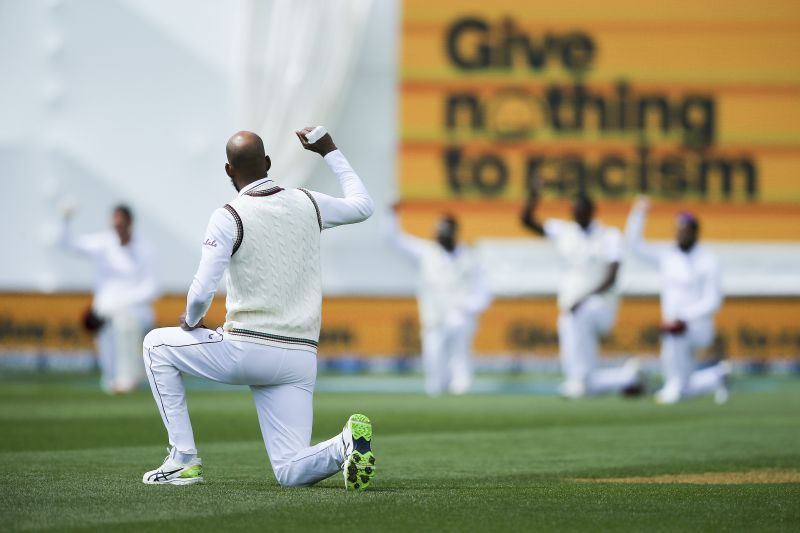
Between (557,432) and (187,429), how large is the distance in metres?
4.54

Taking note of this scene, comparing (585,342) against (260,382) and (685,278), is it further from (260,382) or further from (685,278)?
(260,382)

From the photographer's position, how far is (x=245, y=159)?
689cm

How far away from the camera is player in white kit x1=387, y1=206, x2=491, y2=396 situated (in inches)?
657

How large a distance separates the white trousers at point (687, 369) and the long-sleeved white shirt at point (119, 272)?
18.7 feet

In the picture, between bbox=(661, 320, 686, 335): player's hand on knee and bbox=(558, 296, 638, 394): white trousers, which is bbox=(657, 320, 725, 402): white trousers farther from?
bbox=(558, 296, 638, 394): white trousers

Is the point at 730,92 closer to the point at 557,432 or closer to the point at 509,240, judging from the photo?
the point at 509,240

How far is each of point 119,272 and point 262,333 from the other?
922 cm

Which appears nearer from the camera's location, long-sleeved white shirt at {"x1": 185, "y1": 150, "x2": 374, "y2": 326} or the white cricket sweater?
long-sleeved white shirt at {"x1": 185, "y1": 150, "x2": 374, "y2": 326}

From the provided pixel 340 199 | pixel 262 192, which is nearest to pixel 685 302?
pixel 340 199

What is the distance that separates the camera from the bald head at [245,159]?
6875 mm

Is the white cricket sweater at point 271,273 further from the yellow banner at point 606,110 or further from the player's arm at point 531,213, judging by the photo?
the yellow banner at point 606,110

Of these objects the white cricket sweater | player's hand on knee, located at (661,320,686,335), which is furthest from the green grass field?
player's hand on knee, located at (661,320,686,335)

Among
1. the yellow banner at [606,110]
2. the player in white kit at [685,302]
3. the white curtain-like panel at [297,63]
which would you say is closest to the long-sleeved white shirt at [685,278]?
the player in white kit at [685,302]

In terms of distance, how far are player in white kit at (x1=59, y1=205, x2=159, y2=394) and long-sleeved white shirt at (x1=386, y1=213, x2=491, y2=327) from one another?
3.04m
